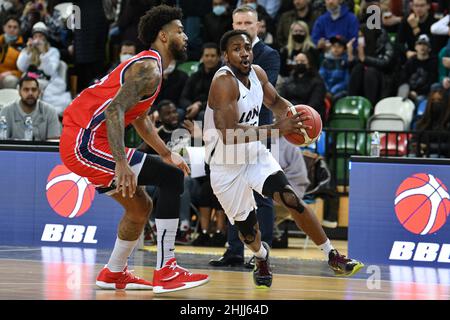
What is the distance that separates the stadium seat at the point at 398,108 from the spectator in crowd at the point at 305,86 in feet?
2.68

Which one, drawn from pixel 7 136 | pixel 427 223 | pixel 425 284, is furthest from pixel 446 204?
pixel 7 136

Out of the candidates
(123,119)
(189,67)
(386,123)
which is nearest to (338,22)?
(386,123)

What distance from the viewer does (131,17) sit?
16.0m

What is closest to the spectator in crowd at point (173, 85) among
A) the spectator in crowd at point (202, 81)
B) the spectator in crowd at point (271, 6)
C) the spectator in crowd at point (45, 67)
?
the spectator in crowd at point (202, 81)

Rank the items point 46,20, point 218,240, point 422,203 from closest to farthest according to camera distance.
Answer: point 422,203 → point 218,240 → point 46,20

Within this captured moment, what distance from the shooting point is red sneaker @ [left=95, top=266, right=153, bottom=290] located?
7.91 m

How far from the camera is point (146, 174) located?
761 centimetres

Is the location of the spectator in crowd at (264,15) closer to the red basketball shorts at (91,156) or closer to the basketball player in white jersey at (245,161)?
the basketball player in white jersey at (245,161)

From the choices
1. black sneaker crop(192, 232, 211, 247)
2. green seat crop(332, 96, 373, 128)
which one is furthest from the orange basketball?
green seat crop(332, 96, 373, 128)

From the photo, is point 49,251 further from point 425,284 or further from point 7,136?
point 425,284

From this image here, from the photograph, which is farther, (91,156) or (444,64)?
(444,64)

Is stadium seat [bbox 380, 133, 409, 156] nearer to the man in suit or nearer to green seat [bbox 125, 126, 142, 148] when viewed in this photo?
green seat [bbox 125, 126, 142, 148]

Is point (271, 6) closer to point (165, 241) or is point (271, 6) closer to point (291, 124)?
point (291, 124)

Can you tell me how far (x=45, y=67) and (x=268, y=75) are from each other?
6328 millimetres
